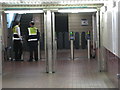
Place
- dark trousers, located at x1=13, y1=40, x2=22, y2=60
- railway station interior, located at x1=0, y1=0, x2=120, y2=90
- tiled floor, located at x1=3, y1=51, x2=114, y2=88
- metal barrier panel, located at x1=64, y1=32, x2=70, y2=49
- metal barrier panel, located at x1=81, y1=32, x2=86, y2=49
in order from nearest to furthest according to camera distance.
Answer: railway station interior, located at x1=0, y1=0, x2=120, y2=90 → tiled floor, located at x1=3, y1=51, x2=114, y2=88 → dark trousers, located at x1=13, y1=40, x2=22, y2=60 → metal barrier panel, located at x1=81, y1=32, x2=86, y2=49 → metal barrier panel, located at x1=64, y1=32, x2=70, y2=49

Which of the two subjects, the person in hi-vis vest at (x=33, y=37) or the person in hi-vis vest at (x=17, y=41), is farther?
the person in hi-vis vest at (x=17, y=41)

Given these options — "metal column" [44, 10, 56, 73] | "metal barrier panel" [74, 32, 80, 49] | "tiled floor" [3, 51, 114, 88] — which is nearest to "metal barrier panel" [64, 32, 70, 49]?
"metal barrier panel" [74, 32, 80, 49]

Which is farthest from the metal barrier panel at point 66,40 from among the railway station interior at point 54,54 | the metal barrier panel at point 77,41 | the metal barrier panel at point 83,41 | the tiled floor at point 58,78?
the tiled floor at point 58,78

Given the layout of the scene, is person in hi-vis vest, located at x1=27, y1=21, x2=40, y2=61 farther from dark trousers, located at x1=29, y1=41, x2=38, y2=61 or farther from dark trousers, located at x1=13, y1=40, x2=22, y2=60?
dark trousers, located at x1=13, y1=40, x2=22, y2=60

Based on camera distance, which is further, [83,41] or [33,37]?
[83,41]

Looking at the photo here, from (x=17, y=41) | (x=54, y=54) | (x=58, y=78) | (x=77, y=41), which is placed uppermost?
(x=17, y=41)

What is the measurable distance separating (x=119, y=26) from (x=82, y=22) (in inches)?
528

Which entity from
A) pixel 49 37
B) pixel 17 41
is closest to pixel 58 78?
pixel 49 37

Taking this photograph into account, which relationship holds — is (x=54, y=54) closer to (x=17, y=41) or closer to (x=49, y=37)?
(x=49, y=37)

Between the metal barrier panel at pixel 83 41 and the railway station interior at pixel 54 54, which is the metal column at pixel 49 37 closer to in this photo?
the railway station interior at pixel 54 54

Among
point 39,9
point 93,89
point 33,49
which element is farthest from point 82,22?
point 93,89

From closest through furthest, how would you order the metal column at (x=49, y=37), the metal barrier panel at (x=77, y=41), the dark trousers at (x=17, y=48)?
the metal column at (x=49, y=37) → the dark trousers at (x=17, y=48) → the metal barrier panel at (x=77, y=41)

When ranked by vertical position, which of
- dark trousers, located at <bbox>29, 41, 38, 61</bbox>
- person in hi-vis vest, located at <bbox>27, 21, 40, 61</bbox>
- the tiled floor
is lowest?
the tiled floor

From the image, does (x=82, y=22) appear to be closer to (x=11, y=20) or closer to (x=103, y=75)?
(x=11, y=20)
